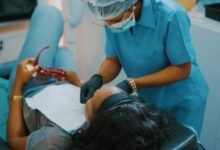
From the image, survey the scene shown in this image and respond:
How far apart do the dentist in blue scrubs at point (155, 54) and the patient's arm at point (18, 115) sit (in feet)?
1.09

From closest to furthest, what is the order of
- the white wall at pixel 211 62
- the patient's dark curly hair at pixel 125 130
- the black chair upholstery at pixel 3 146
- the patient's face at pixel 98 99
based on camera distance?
the patient's dark curly hair at pixel 125 130 → the patient's face at pixel 98 99 → the black chair upholstery at pixel 3 146 → the white wall at pixel 211 62

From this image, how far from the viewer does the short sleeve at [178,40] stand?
1327 mm

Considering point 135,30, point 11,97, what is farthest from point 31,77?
point 135,30

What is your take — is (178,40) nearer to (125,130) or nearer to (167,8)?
(167,8)

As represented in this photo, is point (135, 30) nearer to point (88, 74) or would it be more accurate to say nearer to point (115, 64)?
point (115, 64)

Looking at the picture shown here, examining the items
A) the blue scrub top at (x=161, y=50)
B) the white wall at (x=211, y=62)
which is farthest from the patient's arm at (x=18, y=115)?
the white wall at (x=211, y=62)

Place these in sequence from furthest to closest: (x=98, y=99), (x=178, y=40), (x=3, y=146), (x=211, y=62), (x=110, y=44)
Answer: (x=211, y=62)
(x=110, y=44)
(x=3, y=146)
(x=178, y=40)
(x=98, y=99)

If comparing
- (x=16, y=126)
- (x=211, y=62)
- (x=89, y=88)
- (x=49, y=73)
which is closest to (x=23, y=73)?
(x=49, y=73)

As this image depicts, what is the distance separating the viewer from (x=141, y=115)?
1.08 meters

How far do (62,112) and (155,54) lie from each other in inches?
18.3

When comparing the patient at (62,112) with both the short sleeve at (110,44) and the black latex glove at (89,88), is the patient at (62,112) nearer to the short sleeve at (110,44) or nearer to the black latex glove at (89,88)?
the black latex glove at (89,88)

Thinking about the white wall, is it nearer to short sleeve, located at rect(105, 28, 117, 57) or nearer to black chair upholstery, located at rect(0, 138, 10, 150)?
short sleeve, located at rect(105, 28, 117, 57)

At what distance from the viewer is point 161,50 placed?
1.40 meters

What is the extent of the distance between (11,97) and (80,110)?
39cm
